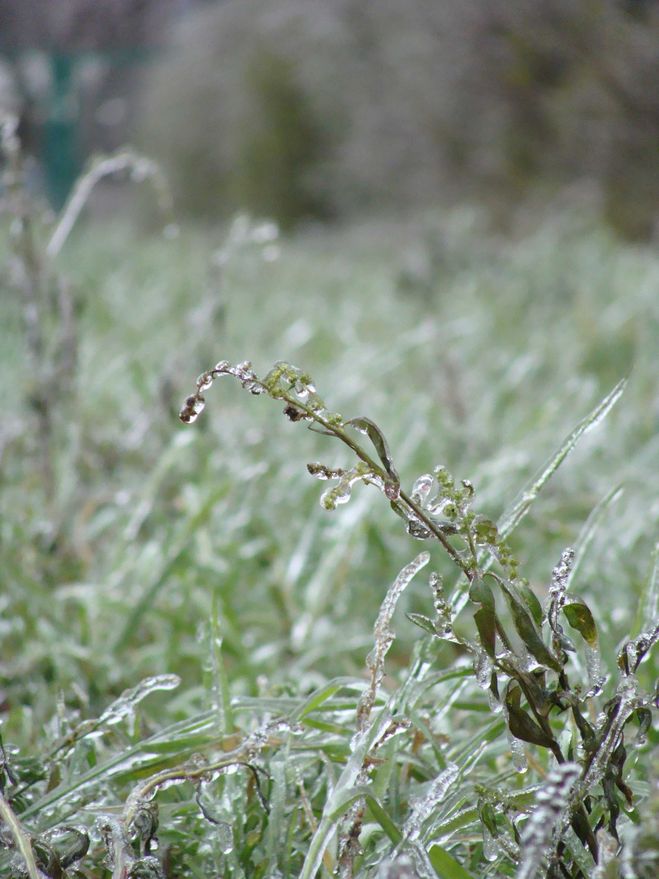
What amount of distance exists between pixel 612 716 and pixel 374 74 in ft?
23.5

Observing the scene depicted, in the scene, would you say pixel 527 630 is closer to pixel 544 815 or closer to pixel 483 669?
pixel 483 669

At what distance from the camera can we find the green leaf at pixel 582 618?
0.69m

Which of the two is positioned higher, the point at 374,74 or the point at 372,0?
the point at 372,0

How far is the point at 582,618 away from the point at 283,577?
1.04m

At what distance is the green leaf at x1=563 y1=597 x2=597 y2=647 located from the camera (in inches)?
27.1

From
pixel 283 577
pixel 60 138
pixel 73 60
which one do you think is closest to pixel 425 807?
pixel 283 577

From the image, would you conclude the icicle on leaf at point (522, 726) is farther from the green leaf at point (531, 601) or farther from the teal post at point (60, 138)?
the teal post at point (60, 138)

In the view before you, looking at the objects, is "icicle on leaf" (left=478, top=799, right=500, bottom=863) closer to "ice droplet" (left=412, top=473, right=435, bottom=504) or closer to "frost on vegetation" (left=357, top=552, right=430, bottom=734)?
"frost on vegetation" (left=357, top=552, right=430, bottom=734)

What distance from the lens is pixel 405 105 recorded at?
21.4ft

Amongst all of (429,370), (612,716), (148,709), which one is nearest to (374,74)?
(429,370)

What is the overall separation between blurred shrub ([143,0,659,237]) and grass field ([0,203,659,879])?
114 cm

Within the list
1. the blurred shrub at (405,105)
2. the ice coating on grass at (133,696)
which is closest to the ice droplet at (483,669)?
the ice coating on grass at (133,696)

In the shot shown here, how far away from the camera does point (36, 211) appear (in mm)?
1709

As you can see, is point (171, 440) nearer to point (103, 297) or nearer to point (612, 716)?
point (612, 716)
